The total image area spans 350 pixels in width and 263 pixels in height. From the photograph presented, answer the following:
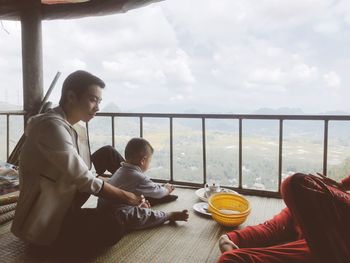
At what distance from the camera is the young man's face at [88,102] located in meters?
1.52

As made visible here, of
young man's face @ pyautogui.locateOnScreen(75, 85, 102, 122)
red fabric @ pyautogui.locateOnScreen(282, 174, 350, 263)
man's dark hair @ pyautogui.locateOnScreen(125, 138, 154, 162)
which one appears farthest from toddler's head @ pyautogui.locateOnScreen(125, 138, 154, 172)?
red fabric @ pyautogui.locateOnScreen(282, 174, 350, 263)

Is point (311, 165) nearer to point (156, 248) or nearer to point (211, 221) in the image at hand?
point (211, 221)

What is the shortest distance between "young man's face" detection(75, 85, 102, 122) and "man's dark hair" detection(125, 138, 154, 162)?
0.53 meters

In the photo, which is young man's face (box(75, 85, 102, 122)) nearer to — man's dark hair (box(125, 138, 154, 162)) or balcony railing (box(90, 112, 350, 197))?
man's dark hair (box(125, 138, 154, 162))

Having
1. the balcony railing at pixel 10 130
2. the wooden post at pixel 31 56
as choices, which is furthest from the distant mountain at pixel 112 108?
the balcony railing at pixel 10 130

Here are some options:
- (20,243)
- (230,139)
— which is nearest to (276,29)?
(230,139)

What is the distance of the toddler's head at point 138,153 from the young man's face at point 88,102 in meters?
0.53

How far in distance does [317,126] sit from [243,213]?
52.1 inches

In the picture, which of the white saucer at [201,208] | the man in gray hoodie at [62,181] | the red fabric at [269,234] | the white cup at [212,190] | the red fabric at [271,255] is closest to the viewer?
the red fabric at [271,255]

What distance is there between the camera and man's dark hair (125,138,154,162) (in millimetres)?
2037

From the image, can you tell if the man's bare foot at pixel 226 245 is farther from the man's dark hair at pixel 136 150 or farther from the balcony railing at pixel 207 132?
the balcony railing at pixel 207 132

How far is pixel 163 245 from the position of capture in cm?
170

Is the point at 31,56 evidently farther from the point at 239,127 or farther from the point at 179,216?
the point at 179,216

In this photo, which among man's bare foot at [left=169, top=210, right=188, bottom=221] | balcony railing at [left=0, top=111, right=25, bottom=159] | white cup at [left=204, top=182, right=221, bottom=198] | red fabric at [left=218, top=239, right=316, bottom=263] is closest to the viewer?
red fabric at [left=218, top=239, right=316, bottom=263]
